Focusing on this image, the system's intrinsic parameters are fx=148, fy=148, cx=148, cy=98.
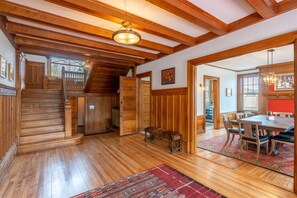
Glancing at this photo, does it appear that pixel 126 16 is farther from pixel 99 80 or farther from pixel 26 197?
pixel 99 80

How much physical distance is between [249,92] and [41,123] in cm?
851

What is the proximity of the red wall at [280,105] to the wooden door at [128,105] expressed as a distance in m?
5.50

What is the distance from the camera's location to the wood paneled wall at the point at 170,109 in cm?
387

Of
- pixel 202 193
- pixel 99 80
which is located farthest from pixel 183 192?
pixel 99 80

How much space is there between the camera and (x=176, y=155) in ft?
11.6

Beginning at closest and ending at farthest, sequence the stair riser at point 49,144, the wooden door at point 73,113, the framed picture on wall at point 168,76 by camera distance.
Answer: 1. the stair riser at point 49,144
2. the framed picture on wall at point 168,76
3. the wooden door at point 73,113

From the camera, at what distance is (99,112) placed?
647cm

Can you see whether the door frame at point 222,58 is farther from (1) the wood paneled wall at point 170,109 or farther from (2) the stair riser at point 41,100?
(2) the stair riser at point 41,100

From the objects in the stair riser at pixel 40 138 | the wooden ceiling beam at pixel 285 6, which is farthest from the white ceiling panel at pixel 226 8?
the stair riser at pixel 40 138

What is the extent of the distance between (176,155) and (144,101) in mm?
2775

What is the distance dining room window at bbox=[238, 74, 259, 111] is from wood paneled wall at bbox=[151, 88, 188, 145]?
491 centimetres

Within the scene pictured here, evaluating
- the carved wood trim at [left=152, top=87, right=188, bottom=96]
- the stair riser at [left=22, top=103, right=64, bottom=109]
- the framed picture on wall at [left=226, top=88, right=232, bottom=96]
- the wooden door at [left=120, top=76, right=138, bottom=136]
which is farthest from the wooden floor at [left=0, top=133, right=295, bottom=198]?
the framed picture on wall at [left=226, top=88, right=232, bottom=96]

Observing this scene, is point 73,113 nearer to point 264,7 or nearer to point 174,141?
point 174,141

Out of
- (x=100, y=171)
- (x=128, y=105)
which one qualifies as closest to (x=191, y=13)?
(x=100, y=171)
